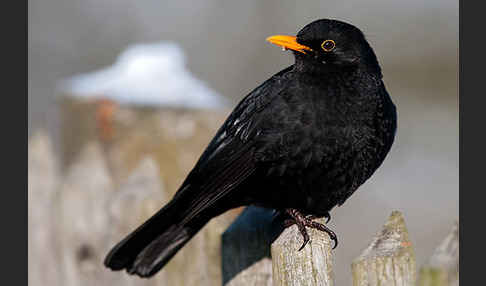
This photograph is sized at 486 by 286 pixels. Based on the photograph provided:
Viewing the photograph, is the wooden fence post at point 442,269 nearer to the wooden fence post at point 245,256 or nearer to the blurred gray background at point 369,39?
the wooden fence post at point 245,256

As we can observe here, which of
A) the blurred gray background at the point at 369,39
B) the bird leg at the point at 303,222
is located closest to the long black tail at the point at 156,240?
the bird leg at the point at 303,222

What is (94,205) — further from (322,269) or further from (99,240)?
(322,269)

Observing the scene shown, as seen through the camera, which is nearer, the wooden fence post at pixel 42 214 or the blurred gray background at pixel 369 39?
the wooden fence post at pixel 42 214

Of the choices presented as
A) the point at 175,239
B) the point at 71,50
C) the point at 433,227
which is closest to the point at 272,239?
the point at 175,239

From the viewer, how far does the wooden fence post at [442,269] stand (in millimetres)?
2363

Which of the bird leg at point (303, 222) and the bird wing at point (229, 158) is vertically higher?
the bird wing at point (229, 158)

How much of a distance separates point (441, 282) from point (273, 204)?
1612 mm

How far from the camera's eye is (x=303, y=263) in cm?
290

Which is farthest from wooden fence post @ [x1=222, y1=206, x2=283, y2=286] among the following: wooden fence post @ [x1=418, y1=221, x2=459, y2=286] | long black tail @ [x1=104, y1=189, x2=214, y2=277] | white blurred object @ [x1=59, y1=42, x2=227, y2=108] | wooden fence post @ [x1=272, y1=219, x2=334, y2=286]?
wooden fence post @ [x1=418, y1=221, x2=459, y2=286]

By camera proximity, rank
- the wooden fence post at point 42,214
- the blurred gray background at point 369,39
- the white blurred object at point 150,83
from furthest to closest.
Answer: the blurred gray background at point 369,39 < the white blurred object at point 150,83 < the wooden fence post at point 42,214

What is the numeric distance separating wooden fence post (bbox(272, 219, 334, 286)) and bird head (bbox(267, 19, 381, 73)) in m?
1.22

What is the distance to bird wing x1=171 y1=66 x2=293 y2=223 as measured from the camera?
381 cm

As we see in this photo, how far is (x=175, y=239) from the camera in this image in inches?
157

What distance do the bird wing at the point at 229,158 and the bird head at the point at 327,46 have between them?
0.18 meters
